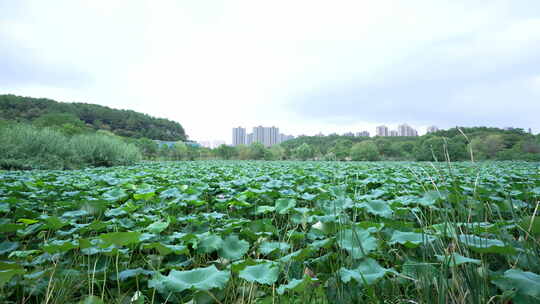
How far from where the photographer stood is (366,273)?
101 cm

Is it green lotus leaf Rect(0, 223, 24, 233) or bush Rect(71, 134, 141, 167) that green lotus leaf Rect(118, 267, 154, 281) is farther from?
bush Rect(71, 134, 141, 167)

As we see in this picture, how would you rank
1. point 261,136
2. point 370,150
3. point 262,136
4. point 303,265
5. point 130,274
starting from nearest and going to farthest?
point 130,274 < point 303,265 < point 370,150 < point 262,136 < point 261,136

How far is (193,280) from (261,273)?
0.93ft

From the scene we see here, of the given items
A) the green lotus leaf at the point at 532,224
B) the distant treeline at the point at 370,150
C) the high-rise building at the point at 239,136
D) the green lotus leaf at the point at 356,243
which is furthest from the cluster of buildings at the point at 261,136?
the green lotus leaf at the point at 532,224

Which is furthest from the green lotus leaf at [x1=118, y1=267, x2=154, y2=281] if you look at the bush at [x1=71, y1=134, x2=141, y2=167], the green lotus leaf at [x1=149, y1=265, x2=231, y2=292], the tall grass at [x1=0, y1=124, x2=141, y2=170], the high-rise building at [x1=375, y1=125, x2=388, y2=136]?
the high-rise building at [x1=375, y1=125, x2=388, y2=136]

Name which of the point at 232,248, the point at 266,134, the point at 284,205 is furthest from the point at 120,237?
the point at 266,134

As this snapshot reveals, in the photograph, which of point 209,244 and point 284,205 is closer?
point 209,244

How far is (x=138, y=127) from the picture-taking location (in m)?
65.3

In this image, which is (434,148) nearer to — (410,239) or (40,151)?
(410,239)

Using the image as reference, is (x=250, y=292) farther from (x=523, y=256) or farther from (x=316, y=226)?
(x=523, y=256)

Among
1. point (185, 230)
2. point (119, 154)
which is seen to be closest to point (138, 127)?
point (119, 154)

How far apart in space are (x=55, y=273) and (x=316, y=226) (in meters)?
1.44

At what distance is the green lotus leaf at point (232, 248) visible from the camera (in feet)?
4.31

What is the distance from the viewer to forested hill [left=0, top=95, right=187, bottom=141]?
47.0 meters
